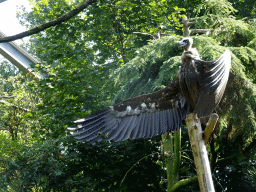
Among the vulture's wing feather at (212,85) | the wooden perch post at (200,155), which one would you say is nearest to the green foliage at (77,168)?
the wooden perch post at (200,155)

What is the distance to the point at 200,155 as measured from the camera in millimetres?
3074

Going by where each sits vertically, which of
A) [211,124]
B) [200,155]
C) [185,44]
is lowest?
[200,155]

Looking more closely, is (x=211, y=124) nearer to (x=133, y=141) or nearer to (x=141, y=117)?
(x=141, y=117)

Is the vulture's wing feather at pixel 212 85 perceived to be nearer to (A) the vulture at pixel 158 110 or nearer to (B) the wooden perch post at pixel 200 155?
(A) the vulture at pixel 158 110

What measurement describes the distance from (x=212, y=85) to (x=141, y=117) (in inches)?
37.5

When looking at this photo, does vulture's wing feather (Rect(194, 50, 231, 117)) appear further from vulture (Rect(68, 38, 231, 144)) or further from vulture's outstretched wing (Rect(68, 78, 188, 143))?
vulture's outstretched wing (Rect(68, 78, 188, 143))

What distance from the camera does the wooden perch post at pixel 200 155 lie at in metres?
2.97

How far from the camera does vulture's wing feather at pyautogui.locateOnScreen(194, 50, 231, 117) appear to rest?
3021 millimetres

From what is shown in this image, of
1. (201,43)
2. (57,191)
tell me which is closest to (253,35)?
(201,43)

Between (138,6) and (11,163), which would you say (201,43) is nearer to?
(138,6)

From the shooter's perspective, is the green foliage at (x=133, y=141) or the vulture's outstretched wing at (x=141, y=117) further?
the green foliage at (x=133, y=141)

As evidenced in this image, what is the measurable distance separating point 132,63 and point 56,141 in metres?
1.52

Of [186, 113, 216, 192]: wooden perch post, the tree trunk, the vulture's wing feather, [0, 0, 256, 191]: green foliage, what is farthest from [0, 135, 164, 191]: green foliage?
the vulture's wing feather

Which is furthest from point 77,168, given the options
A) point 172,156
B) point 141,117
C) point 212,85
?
A: point 212,85
